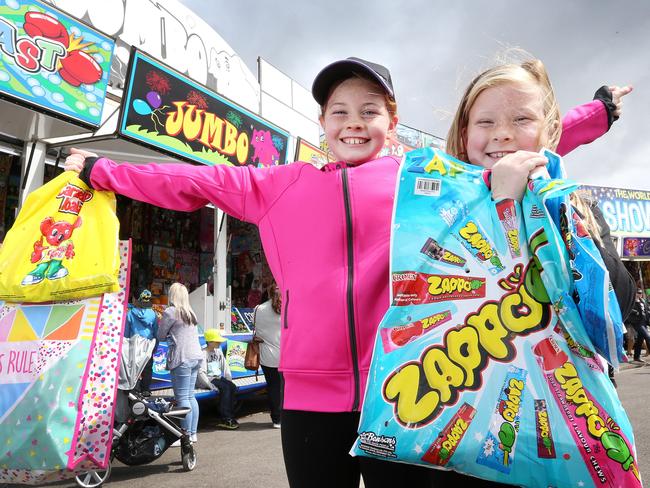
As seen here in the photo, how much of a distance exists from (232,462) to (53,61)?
13.5ft

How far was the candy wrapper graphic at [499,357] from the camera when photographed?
3.09ft

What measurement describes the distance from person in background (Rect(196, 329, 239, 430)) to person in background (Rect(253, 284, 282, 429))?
20.4 inches

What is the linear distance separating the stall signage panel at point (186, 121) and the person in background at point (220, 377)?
2362 mm

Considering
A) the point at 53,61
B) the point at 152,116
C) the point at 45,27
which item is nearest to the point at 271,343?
the point at 152,116

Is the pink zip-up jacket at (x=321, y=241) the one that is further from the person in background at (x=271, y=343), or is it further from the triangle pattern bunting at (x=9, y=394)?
the person in background at (x=271, y=343)

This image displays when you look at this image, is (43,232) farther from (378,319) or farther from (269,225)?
(378,319)

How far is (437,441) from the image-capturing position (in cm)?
100

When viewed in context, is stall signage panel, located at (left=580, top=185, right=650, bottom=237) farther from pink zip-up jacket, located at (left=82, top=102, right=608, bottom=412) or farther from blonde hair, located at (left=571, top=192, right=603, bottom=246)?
blonde hair, located at (left=571, top=192, right=603, bottom=246)

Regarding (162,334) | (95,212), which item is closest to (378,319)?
(95,212)

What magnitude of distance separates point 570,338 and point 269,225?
3.23 feet

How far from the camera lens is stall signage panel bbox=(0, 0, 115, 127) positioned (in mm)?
4359

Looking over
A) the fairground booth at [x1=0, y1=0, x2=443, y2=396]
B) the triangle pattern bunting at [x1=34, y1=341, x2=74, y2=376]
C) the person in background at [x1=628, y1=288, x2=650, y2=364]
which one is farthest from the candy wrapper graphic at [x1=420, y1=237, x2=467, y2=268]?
the person in background at [x1=628, y1=288, x2=650, y2=364]

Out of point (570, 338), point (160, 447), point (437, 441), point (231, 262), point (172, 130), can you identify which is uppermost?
point (172, 130)

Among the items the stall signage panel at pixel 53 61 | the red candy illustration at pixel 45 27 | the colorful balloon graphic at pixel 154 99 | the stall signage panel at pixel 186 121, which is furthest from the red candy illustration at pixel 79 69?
the colorful balloon graphic at pixel 154 99
